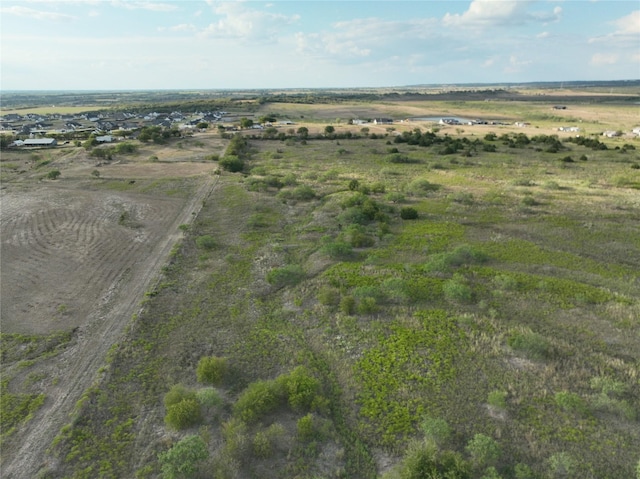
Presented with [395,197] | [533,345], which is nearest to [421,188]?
[395,197]

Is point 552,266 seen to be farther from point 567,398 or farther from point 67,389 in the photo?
point 67,389

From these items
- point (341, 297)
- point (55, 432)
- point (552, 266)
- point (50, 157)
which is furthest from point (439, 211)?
point (50, 157)

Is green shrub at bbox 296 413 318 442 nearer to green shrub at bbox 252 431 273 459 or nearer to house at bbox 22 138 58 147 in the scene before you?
green shrub at bbox 252 431 273 459

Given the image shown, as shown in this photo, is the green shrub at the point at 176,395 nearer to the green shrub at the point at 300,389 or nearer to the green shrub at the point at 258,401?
the green shrub at the point at 258,401

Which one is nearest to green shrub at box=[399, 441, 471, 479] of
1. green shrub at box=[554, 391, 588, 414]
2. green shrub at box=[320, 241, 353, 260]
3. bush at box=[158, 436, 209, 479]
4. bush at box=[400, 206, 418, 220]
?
green shrub at box=[554, 391, 588, 414]

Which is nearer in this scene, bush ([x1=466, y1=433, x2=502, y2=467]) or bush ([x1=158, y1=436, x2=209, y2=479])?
bush ([x1=158, y1=436, x2=209, y2=479])

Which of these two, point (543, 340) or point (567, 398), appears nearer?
A: point (567, 398)
